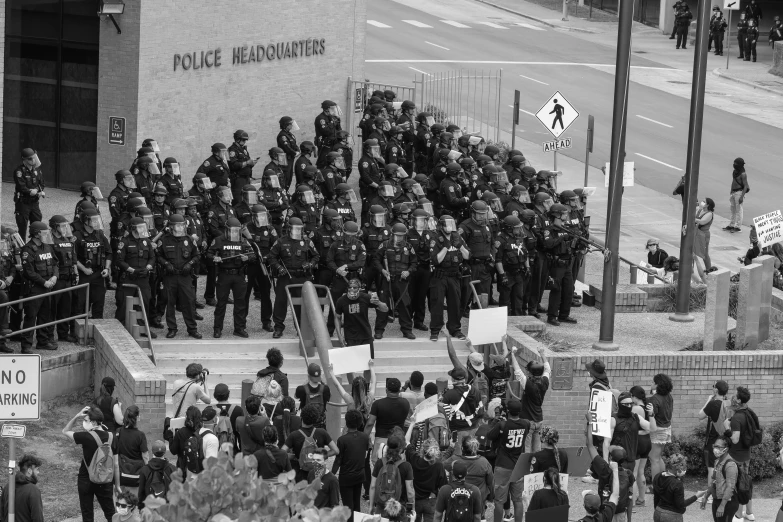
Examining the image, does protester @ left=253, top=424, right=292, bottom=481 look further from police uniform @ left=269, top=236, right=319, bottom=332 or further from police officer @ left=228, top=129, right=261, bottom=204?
police officer @ left=228, top=129, right=261, bottom=204

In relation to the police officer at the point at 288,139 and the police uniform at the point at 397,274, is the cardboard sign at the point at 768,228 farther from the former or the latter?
the police officer at the point at 288,139

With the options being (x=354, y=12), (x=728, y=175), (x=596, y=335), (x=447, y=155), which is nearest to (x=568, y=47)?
(x=728, y=175)

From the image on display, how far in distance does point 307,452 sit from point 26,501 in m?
2.81

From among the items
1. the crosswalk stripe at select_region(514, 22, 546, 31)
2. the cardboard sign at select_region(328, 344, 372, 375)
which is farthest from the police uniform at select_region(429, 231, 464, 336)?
the crosswalk stripe at select_region(514, 22, 546, 31)

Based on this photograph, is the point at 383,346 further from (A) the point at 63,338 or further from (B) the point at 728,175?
(B) the point at 728,175

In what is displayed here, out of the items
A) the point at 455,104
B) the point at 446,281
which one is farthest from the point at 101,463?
the point at 455,104

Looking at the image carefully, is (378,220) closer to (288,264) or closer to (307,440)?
(288,264)

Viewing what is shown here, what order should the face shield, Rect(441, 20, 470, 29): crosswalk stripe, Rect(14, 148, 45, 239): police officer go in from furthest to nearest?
Rect(441, 20, 470, 29): crosswalk stripe < Rect(14, 148, 45, 239): police officer < the face shield

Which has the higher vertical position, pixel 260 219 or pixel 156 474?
pixel 260 219

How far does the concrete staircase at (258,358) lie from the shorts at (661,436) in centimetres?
360

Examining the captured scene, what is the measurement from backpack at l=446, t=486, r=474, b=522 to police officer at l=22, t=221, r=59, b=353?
23.8 feet

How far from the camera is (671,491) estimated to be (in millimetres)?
16219

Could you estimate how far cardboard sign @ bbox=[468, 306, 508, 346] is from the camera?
20750mm

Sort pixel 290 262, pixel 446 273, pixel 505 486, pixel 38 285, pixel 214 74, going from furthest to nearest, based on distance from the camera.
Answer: pixel 214 74 < pixel 446 273 < pixel 290 262 < pixel 38 285 < pixel 505 486
